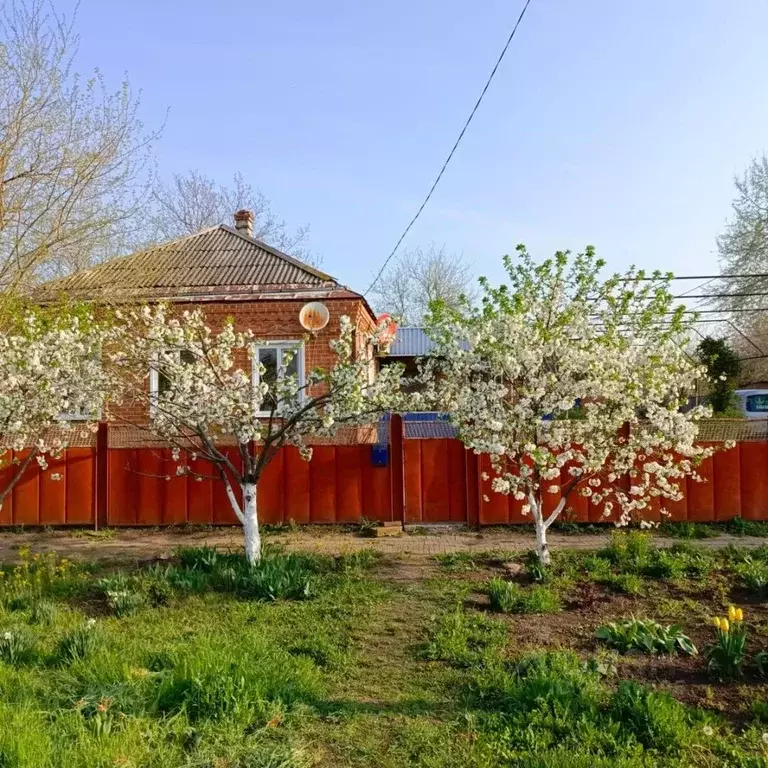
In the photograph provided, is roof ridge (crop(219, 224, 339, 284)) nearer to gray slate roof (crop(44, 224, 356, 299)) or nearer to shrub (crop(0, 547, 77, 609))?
gray slate roof (crop(44, 224, 356, 299))

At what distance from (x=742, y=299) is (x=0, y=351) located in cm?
3072

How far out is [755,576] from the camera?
613 cm

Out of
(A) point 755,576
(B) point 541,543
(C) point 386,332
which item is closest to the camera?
(A) point 755,576

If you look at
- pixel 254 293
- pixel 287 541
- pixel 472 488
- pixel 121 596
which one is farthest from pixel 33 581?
pixel 254 293

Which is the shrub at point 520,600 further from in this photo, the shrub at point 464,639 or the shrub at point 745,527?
the shrub at point 745,527

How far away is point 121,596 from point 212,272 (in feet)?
32.3

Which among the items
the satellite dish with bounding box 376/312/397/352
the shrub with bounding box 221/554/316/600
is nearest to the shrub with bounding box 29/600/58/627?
the shrub with bounding box 221/554/316/600

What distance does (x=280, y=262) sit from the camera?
594 inches

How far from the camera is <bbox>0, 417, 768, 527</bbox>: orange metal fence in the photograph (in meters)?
9.60

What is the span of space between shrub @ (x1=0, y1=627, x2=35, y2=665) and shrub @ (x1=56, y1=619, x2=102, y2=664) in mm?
224

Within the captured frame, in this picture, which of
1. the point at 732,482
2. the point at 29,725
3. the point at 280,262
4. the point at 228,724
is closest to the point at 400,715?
the point at 228,724

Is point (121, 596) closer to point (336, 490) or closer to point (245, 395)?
point (245, 395)

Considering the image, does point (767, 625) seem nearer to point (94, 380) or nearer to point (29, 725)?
point (29, 725)

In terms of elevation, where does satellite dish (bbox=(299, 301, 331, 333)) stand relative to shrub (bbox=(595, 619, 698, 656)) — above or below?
above
